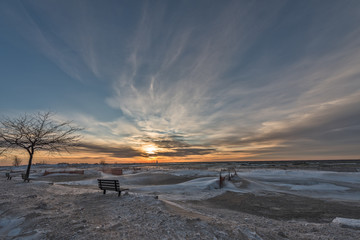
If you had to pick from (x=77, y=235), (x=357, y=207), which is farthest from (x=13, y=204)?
(x=357, y=207)

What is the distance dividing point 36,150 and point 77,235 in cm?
1851

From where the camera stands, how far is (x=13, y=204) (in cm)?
768

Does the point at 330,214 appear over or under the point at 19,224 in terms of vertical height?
under

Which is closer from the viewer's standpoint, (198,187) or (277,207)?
(277,207)

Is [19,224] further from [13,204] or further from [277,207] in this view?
[277,207]

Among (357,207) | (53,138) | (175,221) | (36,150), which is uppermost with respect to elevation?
(53,138)

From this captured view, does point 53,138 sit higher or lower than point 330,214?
higher

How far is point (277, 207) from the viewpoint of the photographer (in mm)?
11820

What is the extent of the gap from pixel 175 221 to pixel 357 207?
13.8 meters

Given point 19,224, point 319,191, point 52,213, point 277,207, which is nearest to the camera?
point 19,224

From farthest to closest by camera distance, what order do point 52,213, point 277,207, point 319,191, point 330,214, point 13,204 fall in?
point 319,191, point 277,207, point 330,214, point 13,204, point 52,213

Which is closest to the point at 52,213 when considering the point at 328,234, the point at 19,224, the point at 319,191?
the point at 19,224

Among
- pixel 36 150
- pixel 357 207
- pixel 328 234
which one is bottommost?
pixel 357 207

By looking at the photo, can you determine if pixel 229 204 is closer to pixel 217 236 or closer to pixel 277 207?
pixel 277 207
